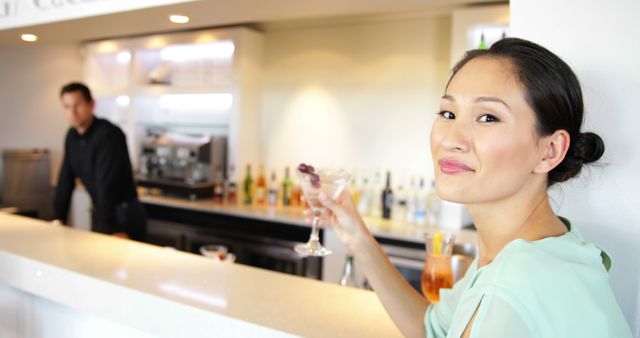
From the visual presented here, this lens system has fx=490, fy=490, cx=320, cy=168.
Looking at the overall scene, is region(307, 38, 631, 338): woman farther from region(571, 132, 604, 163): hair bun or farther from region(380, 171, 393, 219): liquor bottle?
region(380, 171, 393, 219): liquor bottle

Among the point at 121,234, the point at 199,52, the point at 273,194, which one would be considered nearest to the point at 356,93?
the point at 273,194

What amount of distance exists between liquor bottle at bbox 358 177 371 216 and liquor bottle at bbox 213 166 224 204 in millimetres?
1229

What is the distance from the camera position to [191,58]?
15.0 feet

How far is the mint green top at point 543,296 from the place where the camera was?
2.25ft

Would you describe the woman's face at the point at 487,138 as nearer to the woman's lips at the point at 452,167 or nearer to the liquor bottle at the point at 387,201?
the woman's lips at the point at 452,167

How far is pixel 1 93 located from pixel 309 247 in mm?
4523

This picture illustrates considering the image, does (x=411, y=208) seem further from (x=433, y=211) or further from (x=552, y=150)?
(x=552, y=150)

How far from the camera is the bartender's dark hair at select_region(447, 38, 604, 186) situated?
822mm

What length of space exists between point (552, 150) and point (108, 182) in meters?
2.67

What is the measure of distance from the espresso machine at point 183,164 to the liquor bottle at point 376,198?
1.44m

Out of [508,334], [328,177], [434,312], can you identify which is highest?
[328,177]

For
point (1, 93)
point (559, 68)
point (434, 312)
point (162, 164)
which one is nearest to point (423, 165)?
point (162, 164)

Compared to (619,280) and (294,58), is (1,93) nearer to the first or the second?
(294,58)

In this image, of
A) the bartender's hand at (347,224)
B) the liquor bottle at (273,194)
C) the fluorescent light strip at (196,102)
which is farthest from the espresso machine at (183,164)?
the bartender's hand at (347,224)
